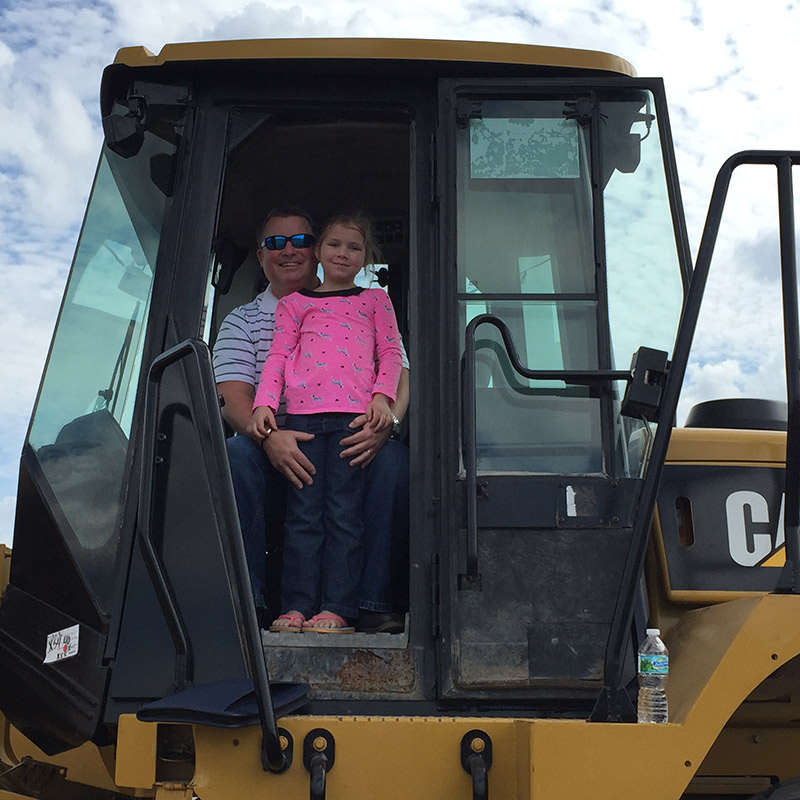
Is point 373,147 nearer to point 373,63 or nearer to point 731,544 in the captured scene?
point 373,63

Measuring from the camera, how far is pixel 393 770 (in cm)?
234

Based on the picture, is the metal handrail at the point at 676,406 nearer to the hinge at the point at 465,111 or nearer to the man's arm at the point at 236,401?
the hinge at the point at 465,111

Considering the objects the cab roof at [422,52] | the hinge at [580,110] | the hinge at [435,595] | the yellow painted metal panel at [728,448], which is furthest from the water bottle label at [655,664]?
the cab roof at [422,52]

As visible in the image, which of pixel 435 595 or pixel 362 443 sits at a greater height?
pixel 362 443

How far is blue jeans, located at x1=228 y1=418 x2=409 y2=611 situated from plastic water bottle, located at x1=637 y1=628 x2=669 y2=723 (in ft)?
2.88

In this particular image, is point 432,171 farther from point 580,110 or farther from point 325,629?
point 325,629

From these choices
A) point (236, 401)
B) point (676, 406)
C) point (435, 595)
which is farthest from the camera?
point (236, 401)

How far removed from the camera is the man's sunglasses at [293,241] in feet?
12.2

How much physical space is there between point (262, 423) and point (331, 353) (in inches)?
12.8

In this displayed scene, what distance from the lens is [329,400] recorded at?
3.15 metres

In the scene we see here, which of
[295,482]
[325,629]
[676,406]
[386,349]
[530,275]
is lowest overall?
[325,629]

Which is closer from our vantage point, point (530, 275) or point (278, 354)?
point (530, 275)

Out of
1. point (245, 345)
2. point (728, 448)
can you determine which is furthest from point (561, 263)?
point (245, 345)

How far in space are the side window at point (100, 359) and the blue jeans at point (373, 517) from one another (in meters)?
0.38
